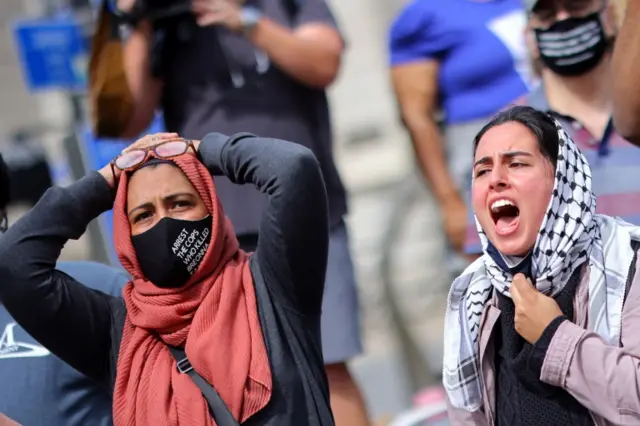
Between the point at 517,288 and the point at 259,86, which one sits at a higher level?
the point at 259,86

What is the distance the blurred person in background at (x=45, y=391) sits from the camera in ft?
12.4

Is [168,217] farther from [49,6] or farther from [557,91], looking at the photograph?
[49,6]

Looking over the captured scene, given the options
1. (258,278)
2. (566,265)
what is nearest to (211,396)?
(258,278)

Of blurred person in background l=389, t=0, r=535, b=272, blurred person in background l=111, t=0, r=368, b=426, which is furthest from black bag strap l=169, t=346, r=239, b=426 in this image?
blurred person in background l=389, t=0, r=535, b=272

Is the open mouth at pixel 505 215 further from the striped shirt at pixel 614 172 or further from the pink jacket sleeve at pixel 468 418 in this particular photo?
the striped shirt at pixel 614 172

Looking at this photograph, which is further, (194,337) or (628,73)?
(194,337)

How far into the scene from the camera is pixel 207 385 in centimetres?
342

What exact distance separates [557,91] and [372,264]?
14.5 ft

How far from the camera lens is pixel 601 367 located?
2973mm

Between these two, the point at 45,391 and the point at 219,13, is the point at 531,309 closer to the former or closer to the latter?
the point at 45,391

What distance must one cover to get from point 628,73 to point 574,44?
1154 millimetres

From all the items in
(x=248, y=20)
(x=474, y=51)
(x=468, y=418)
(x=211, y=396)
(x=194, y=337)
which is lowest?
(x=468, y=418)

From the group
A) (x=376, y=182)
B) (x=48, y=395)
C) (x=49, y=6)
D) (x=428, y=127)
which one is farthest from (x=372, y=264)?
(x=48, y=395)

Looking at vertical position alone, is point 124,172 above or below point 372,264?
above
